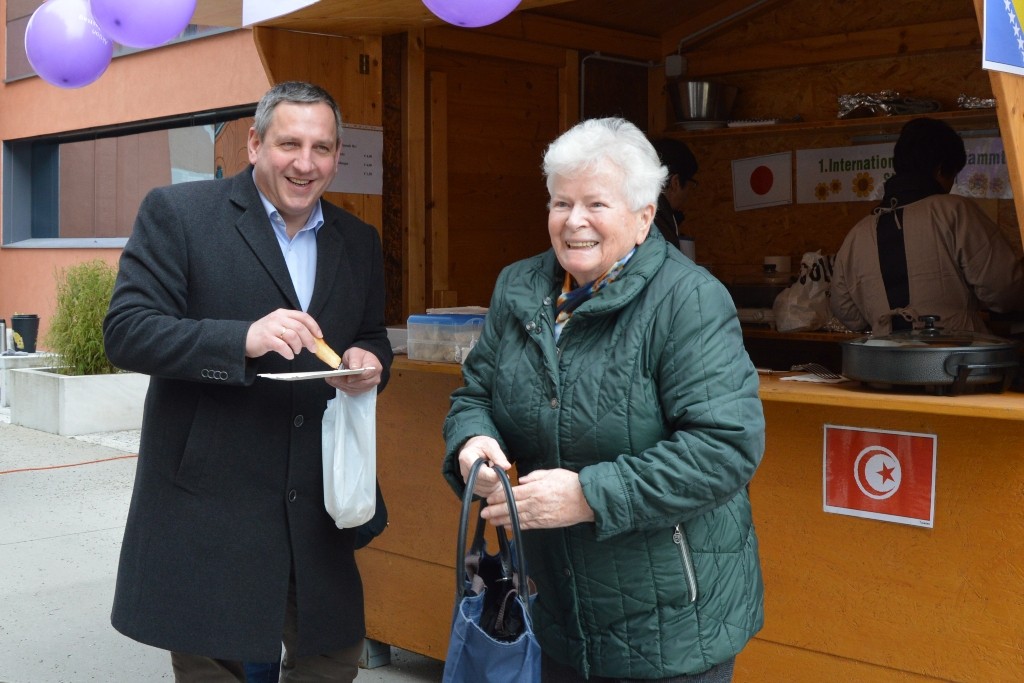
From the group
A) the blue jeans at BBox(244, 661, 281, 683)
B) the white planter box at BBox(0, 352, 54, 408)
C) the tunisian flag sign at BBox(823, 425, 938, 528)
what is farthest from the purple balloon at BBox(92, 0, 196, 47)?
the white planter box at BBox(0, 352, 54, 408)

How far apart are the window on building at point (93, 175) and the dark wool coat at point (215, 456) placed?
29.7ft

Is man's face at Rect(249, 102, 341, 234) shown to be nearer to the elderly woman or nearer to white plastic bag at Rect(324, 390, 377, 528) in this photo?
white plastic bag at Rect(324, 390, 377, 528)

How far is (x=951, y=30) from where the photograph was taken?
19.4ft

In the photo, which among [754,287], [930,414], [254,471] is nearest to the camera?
[254,471]

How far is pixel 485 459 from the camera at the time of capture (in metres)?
2.21

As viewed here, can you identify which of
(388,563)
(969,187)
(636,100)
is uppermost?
(636,100)

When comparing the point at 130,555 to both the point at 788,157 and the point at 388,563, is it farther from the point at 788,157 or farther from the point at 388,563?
the point at 788,157

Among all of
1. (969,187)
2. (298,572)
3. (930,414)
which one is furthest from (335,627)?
(969,187)

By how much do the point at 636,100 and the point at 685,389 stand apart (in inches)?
193

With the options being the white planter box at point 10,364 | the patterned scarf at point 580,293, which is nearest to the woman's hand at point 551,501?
the patterned scarf at point 580,293

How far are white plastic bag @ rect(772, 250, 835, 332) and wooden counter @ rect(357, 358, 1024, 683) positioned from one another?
8.93 feet

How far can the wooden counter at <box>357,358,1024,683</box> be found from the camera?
2.94m

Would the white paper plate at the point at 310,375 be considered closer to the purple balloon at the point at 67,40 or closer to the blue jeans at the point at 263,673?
the blue jeans at the point at 263,673

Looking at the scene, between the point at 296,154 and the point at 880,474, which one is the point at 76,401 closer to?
the point at 296,154
